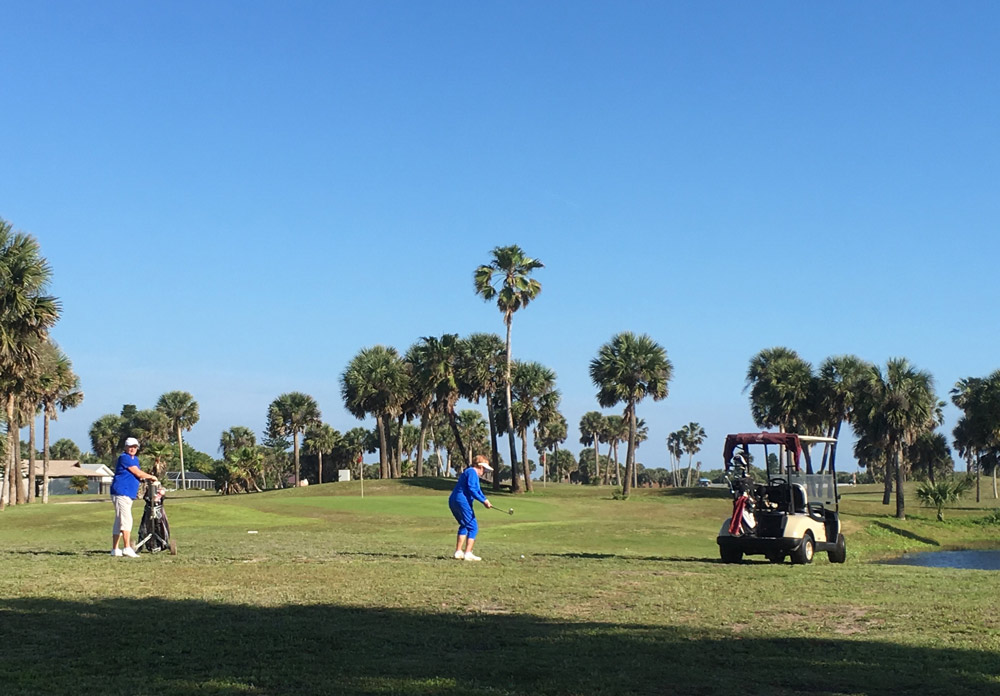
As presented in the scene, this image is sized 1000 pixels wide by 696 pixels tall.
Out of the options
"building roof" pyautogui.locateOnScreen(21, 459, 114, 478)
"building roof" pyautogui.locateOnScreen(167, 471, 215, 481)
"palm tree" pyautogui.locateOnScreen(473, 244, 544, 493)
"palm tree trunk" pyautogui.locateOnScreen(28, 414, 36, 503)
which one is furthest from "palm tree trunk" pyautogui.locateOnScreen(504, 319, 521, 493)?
"building roof" pyautogui.locateOnScreen(167, 471, 215, 481)

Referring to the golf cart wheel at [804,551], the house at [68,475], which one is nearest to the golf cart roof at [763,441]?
the golf cart wheel at [804,551]

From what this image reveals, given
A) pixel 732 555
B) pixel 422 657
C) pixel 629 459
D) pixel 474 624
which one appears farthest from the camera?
pixel 629 459

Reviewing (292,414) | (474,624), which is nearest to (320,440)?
(292,414)

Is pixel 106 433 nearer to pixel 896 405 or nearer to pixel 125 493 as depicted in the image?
pixel 896 405

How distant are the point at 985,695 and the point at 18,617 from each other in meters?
8.74

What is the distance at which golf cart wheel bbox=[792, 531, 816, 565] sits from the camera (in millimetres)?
18594

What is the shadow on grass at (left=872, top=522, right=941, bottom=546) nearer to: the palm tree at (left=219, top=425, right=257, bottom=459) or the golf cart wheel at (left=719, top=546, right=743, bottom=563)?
the golf cart wheel at (left=719, top=546, right=743, bottom=563)

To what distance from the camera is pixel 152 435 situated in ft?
357

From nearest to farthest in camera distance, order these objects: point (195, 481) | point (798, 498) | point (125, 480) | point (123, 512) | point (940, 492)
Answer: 1. point (123, 512)
2. point (125, 480)
3. point (798, 498)
4. point (940, 492)
5. point (195, 481)

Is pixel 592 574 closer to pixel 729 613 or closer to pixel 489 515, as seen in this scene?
pixel 729 613

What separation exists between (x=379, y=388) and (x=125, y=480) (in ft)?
212

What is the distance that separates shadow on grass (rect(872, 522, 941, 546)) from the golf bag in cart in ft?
120

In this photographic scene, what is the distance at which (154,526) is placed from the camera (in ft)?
57.7

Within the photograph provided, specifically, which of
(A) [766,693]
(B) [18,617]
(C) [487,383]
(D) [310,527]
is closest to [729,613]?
(A) [766,693]
